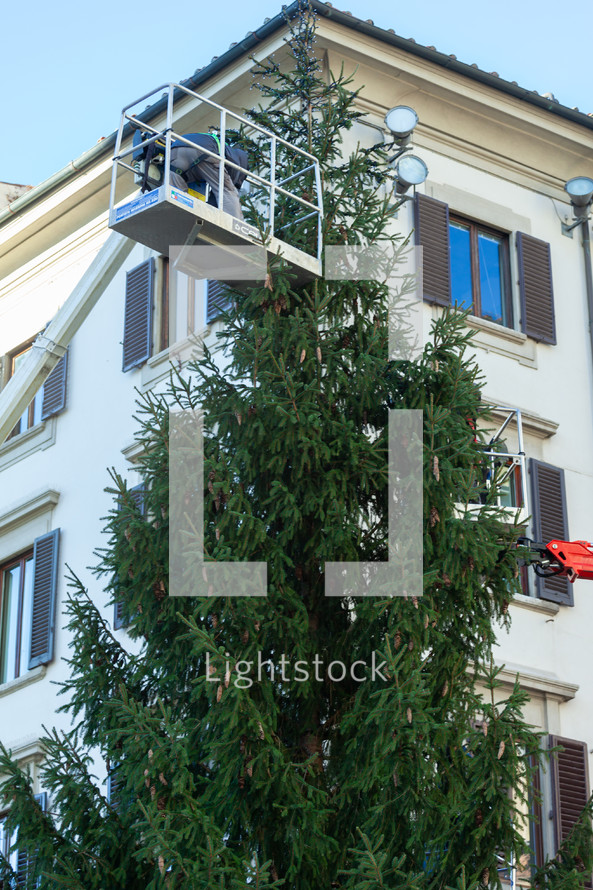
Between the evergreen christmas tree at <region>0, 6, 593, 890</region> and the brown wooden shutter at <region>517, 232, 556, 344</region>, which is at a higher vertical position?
the brown wooden shutter at <region>517, 232, 556, 344</region>

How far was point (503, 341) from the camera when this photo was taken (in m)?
18.5

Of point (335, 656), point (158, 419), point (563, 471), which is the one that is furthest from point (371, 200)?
point (563, 471)

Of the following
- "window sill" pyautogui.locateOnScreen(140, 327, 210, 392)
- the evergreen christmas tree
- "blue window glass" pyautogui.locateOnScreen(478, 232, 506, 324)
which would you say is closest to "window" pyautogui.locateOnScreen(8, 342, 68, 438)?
"window sill" pyautogui.locateOnScreen(140, 327, 210, 392)

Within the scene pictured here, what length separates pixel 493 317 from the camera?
18.9 m

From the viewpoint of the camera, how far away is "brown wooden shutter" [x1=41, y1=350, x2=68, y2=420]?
67.3 feet

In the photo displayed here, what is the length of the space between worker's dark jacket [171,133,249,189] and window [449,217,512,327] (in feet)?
17.6

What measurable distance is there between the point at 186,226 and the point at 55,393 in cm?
812

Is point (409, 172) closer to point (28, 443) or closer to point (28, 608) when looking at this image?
point (28, 443)

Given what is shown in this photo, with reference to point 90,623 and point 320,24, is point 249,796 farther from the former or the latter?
point 320,24

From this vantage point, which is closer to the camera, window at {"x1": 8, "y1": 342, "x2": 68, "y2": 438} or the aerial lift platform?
the aerial lift platform

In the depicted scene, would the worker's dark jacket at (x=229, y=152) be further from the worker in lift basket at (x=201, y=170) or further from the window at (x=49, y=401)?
the window at (x=49, y=401)

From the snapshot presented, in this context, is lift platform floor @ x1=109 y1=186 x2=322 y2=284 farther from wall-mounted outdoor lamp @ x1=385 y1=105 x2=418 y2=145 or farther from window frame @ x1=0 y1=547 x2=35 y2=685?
window frame @ x1=0 y1=547 x2=35 y2=685

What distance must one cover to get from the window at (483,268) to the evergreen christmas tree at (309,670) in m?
5.71
